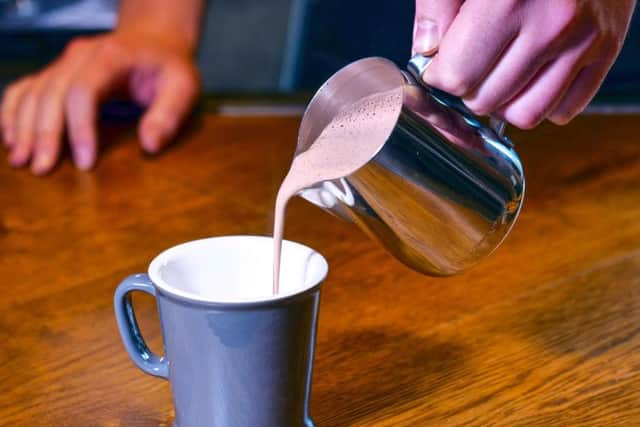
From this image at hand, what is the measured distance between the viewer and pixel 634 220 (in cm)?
85

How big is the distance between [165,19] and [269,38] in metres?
0.90

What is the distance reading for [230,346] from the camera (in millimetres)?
475

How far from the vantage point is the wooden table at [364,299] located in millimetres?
546

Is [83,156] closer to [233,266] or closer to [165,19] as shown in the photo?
[165,19]

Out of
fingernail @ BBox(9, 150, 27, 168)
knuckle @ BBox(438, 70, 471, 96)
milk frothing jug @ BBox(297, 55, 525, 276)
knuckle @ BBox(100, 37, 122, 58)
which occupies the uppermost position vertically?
knuckle @ BBox(438, 70, 471, 96)

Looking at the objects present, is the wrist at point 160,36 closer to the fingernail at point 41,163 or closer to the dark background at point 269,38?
the dark background at point 269,38

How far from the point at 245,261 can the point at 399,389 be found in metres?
0.12

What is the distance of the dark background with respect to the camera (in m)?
1.54

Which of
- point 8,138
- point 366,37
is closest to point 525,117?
point 8,138

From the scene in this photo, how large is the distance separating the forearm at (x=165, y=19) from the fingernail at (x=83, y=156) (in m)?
0.28

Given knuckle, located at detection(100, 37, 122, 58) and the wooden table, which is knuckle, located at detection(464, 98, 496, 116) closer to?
the wooden table

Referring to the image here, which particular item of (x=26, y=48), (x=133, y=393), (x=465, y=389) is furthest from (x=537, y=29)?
(x=26, y=48)

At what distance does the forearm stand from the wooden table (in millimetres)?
299

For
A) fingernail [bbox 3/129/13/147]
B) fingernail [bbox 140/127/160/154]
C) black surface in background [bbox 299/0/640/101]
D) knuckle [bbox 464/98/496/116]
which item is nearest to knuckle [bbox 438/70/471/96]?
knuckle [bbox 464/98/496/116]
